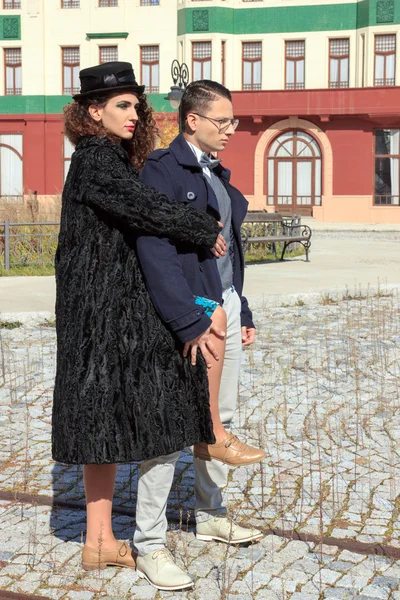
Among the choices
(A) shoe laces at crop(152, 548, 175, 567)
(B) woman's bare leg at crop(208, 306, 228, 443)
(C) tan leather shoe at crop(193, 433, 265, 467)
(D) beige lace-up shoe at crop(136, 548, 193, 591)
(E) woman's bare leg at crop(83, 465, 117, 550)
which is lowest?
(D) beige lace-up shoe at crop(136, 548, 193, 591)

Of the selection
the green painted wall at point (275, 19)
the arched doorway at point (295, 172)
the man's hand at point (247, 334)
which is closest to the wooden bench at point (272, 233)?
the man's hand at point (247, 334)

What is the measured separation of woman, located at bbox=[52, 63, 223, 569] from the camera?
332 centimetres

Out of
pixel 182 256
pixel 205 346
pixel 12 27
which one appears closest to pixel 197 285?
pixel 182 256

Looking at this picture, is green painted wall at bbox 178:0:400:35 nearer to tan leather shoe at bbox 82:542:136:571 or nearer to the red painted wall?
the red painted wall

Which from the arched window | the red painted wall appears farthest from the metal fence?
the arched window

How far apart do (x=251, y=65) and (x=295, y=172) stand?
425cm

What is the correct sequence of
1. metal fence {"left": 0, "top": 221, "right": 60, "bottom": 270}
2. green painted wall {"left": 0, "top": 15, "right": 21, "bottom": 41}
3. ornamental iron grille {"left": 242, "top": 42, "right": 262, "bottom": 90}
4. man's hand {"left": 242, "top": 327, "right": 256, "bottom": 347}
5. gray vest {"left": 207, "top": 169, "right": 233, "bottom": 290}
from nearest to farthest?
gray vest {"left": 207, "top": 169, "right": 233, "bottom": 290}, man's hand {"left": 242, "top": 327, "right": 256, "bottom": 347}, metal fence {"left": 0, "top": 221, "right": 60, "bottom": 270}, ornamental iron grille {"left": 242, "top": 42, "right": 262, "bottom": 90}, green painted wall {"left": 0, "top": 15, "right": 21, "bottom": 41}

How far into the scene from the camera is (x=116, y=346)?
3359 millimetres

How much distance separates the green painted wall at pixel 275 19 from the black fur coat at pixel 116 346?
33512 mm

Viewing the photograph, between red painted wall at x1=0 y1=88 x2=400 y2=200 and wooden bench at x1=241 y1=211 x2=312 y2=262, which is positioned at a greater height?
red painted wall at x1=0 y1=88 x2=400 y2=200

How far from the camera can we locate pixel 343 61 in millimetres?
35812

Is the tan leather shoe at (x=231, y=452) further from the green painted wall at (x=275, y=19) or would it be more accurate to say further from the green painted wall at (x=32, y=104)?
the green painted wall at (x=32, y=104)

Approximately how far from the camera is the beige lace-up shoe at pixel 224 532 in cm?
382

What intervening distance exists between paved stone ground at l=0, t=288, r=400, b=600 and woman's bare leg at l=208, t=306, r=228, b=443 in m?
0.46
